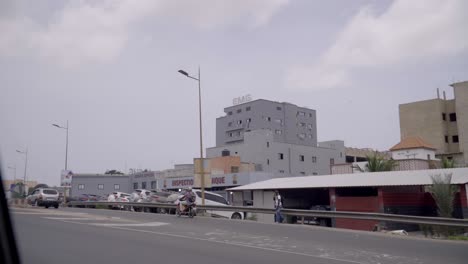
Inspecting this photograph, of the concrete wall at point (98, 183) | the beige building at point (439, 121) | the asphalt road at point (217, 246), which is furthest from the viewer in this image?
the concrete wall at point (98, 183)

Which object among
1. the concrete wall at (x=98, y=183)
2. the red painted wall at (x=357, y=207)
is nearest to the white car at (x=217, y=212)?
the red painted wall at (x=357, y=207)

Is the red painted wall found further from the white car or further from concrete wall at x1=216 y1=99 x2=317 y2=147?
concrete wall at x1=216 y1=99 x2=317 y2=147

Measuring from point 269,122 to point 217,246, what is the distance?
88.9 m

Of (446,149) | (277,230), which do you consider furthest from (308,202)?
(446,149)

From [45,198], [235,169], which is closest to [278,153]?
[235,169]

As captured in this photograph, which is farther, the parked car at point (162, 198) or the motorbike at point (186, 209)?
the parked car at point (162, 198)

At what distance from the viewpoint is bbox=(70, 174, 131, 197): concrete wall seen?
3280 inches

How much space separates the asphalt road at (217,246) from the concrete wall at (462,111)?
185ft

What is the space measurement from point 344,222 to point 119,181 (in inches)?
2419

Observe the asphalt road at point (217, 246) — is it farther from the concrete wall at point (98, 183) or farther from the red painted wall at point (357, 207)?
the concrete wall at point (98, 183)

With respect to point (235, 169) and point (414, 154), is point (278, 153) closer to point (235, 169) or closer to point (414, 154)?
point (235, 169)

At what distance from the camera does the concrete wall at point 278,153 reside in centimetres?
7719

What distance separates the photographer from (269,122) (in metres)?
103

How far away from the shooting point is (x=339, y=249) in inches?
566
